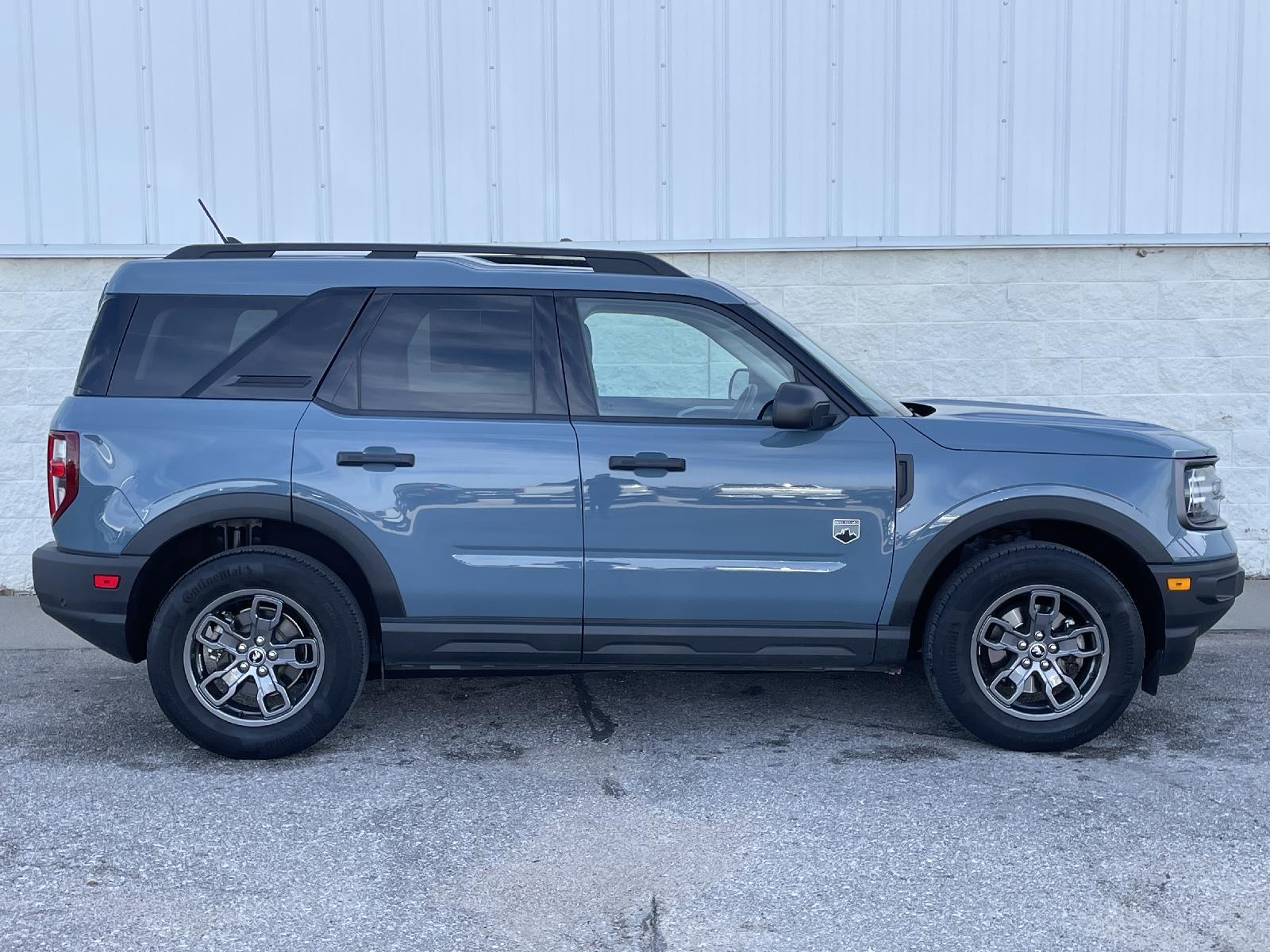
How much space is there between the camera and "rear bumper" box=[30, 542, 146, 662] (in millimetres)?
4680

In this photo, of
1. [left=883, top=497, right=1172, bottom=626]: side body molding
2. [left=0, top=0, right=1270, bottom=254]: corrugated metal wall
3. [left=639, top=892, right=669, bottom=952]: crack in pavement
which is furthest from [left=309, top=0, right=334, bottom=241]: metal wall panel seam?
[left=639, top=892, right=669, bottom=952]: crack in pavement

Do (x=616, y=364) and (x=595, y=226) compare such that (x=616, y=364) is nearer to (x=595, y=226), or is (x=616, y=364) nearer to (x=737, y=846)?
(x=737, y=846)

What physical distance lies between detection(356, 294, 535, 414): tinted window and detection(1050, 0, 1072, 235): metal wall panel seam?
5.04 meters

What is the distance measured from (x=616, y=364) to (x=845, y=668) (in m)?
1.52

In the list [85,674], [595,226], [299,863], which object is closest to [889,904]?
[299,863]

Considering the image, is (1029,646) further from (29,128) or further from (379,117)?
(29,128)

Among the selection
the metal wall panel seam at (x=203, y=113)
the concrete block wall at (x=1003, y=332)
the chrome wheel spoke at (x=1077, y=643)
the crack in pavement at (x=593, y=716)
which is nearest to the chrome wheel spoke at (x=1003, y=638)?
the chrome wheel spoke at (x=1077, y=643)

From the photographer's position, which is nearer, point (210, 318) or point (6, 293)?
point (210, 318)

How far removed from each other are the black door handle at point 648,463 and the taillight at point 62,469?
81.4 inches

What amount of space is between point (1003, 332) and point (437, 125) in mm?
4217

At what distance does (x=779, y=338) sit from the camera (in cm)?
481

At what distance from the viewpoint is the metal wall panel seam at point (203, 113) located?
8.37m

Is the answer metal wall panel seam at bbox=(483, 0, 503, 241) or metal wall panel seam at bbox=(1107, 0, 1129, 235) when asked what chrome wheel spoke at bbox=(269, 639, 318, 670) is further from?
metal wall panel seam at bbox=(1107, 0, 1129, 235)

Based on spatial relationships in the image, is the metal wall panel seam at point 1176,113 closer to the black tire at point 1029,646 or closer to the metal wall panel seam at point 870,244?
the metal wall panel seam at point 870,244
